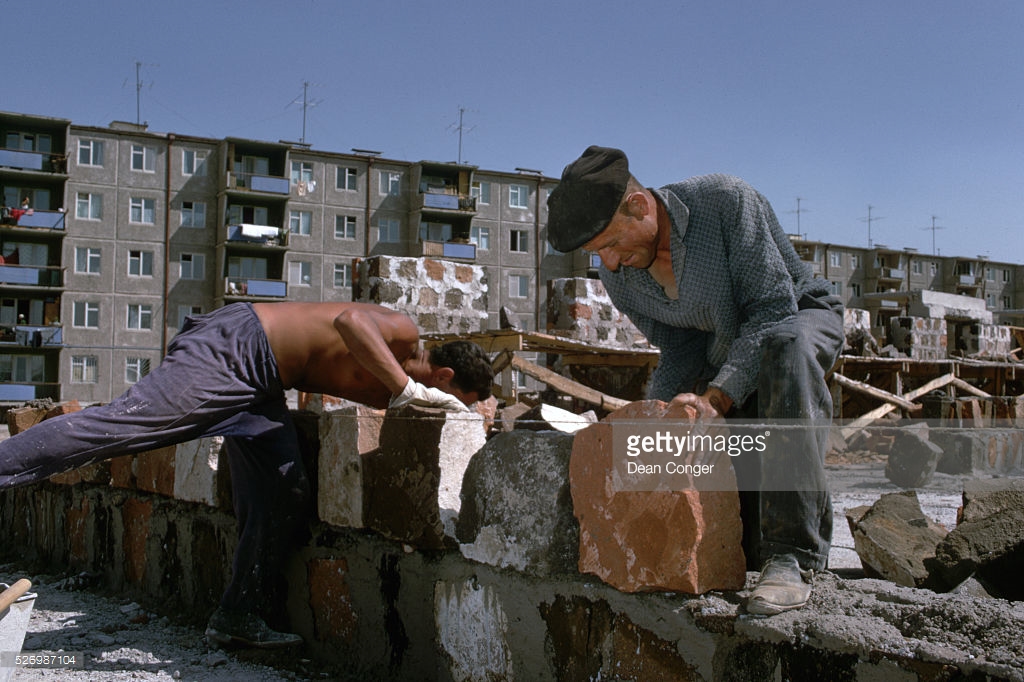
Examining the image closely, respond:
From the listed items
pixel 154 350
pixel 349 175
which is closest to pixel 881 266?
pixel 349 175

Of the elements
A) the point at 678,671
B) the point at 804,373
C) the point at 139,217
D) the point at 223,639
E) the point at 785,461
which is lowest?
the point at 223,639

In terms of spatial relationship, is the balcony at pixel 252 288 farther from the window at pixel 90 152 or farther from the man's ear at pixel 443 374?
the man's ear at pixel 443 374

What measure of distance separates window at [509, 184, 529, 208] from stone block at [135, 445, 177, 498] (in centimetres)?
4096

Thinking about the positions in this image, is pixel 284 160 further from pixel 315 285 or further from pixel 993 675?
pixel 993 675

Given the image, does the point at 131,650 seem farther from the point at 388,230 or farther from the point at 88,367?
the point at 388,230

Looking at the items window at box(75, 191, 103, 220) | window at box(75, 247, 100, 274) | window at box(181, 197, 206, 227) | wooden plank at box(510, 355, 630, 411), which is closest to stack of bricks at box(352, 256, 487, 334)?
wooden plank at box(510, 355, 630, 411)

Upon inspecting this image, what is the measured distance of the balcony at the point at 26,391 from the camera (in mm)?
32612

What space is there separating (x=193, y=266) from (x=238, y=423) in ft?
124

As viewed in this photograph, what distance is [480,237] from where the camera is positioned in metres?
43.9

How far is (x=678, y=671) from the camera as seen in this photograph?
1.85m

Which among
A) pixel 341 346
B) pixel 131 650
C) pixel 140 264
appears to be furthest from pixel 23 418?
pixel 140 264

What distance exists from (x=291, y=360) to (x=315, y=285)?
38.5 meters

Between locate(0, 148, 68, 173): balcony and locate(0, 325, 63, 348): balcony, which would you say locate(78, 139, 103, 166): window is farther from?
locate(0, 325, 63, 348): balcony

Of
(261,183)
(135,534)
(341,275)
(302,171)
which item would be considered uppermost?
(302,171)
